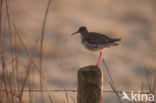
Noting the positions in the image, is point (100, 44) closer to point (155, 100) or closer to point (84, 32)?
point (84, 32)

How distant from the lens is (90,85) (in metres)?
3.15

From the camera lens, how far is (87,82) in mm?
3152

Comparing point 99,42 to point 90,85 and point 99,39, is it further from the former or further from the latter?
point 90,85

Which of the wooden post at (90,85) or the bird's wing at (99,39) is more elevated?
the bird's wing at (99,39)

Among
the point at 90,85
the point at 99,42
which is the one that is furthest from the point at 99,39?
the point at 90,85

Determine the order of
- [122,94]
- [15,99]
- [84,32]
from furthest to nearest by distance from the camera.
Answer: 1. [84,32]
2. [122,94]
3. [15,99]

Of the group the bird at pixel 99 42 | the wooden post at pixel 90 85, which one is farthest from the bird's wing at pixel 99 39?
the wooden post at pixel 90 85

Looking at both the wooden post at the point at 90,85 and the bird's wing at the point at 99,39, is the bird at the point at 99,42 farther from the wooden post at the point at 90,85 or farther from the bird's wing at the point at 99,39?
the wooden post at the point at 90,85

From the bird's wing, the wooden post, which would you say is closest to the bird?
the bird's wing

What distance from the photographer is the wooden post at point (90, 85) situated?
315 cm

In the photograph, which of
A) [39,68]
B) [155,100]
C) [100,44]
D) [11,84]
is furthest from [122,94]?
[11,84]

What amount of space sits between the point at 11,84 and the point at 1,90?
18 centimetres

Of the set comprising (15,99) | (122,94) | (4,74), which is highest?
(4,74)

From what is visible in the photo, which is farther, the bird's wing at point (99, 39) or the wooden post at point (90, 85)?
the bird's wing at point (99, 39)
